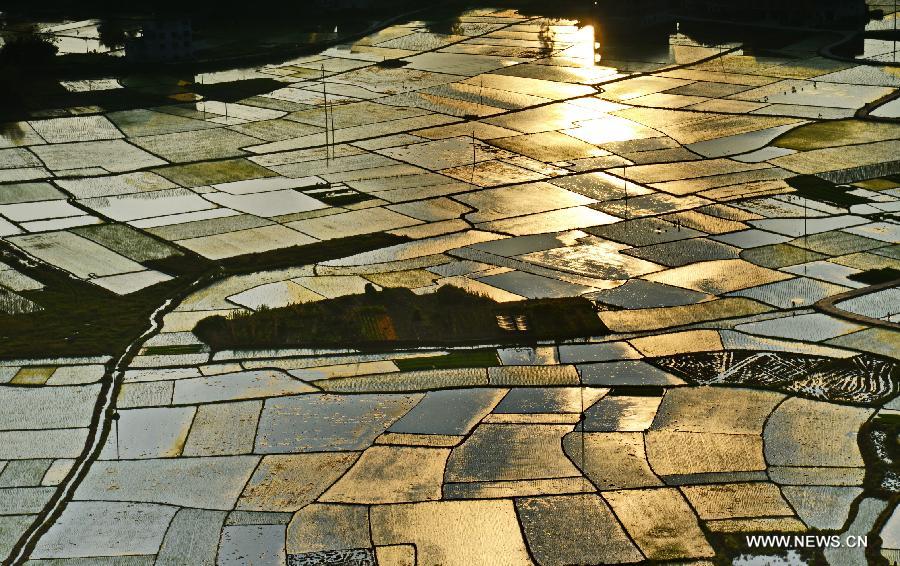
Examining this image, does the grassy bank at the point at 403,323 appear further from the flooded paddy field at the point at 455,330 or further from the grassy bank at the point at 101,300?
the grassy bank at the point at 101,300

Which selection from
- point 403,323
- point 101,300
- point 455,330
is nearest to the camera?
point 455,330

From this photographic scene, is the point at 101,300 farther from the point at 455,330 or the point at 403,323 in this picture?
the point at 455,330

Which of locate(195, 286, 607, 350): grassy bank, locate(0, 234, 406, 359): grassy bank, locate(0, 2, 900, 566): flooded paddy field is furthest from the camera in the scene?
locate(0, 234, 406, 359): grassy bank

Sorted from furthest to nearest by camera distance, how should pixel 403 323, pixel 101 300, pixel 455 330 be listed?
pixel 101 300, pixel 403 323, pixel 455 330

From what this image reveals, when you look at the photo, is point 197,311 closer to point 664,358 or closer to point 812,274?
point 664,358

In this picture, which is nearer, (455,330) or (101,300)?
(455,330)

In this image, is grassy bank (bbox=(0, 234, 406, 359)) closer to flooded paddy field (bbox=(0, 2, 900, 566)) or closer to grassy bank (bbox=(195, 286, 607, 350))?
flooded paddy field (bbox=(0, 2, 900, 566))

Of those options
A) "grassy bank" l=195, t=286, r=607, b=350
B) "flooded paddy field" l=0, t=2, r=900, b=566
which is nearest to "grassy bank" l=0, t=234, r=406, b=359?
"flooded paddy field" l=0, t=2, r=900, b=566

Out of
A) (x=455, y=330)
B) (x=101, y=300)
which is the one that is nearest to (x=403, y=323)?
(x=455, y=330)
